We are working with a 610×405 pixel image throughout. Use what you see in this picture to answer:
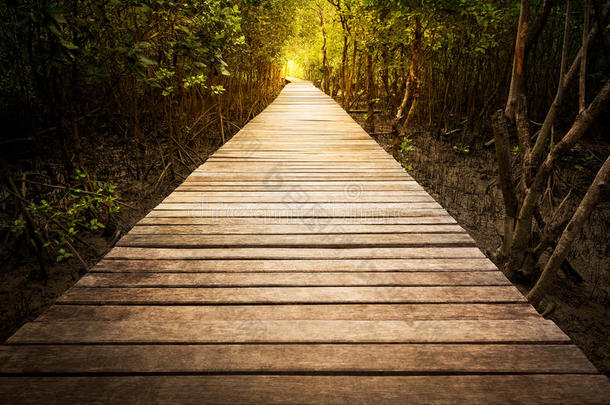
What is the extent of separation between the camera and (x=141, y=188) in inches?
247

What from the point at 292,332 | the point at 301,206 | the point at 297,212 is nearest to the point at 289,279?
the point at 292,332

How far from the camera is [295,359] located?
118 cm

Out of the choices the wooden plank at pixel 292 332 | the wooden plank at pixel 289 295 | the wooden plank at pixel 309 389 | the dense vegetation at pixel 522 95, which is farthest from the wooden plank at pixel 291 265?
the dense vegetation at pixel 522 95

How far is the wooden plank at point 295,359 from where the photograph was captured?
1141 mm

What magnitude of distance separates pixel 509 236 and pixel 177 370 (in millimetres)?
3685

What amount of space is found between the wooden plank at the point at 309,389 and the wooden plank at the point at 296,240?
962 mm

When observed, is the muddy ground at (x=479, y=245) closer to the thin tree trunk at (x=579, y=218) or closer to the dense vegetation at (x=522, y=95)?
the dense vegetation at (x=522, y=95)

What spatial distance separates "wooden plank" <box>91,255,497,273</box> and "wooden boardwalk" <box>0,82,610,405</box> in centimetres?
1

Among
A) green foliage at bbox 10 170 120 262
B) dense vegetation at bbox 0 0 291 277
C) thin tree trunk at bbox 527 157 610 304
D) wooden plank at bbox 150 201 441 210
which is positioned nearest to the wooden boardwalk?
wooden plank at bbox 150 201 441 210

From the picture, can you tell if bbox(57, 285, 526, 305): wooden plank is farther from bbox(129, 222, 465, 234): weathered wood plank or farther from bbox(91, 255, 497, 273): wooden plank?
bbox(129, 222, 465, 234): weathered wood plank

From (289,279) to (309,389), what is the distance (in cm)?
64

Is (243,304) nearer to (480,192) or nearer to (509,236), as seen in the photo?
(509,236)

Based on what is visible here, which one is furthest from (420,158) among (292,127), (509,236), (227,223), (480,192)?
(227,223)

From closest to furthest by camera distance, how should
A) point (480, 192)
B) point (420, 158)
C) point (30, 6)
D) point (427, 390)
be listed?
1. point (427, 390)
2. point (30, 6)
3. point (480, 192)
4. point (420, 158)
